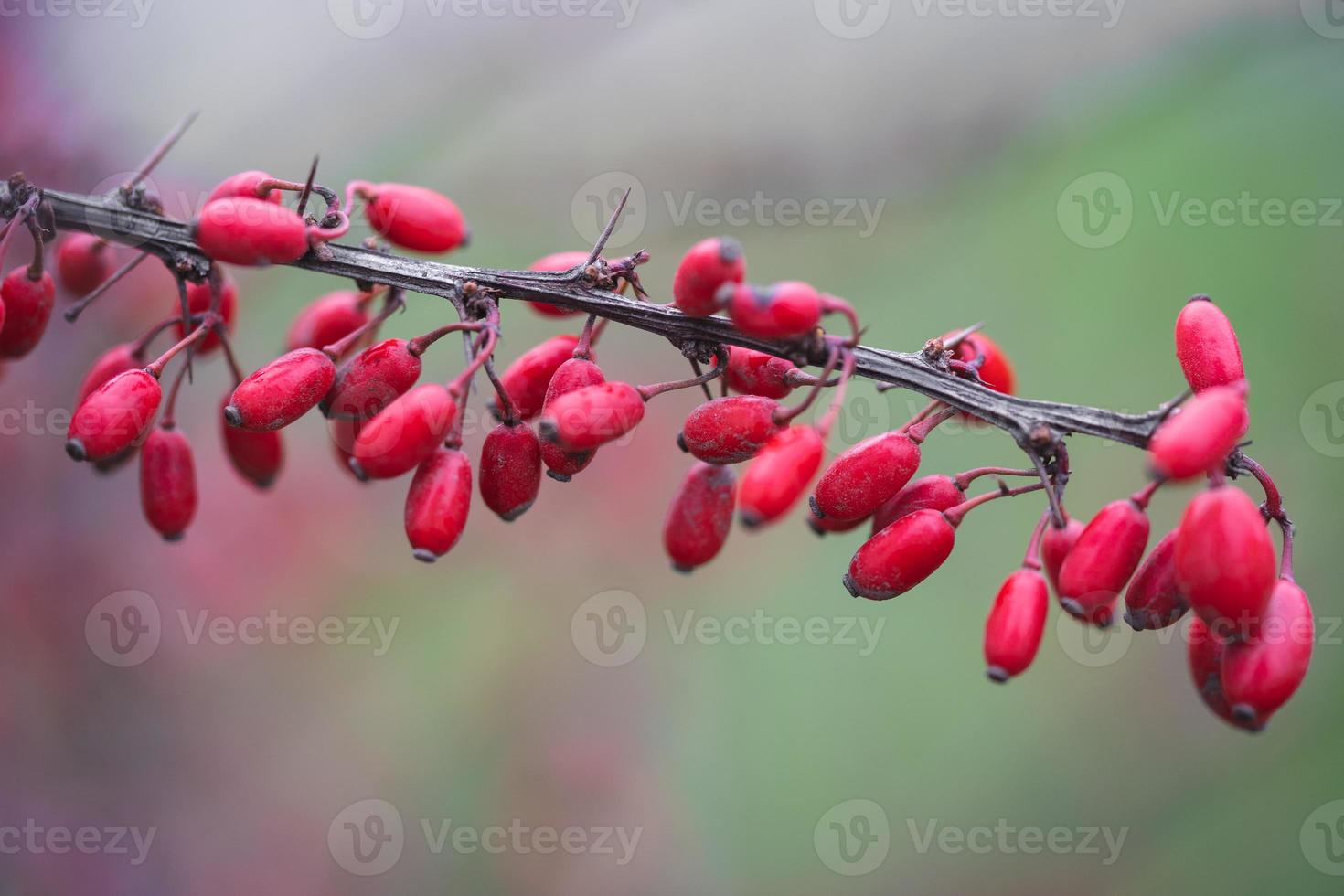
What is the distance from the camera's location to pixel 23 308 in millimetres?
1646

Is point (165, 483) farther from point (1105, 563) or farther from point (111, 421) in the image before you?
point (1105, 563)

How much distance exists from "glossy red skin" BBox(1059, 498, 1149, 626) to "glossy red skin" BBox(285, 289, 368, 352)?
138 cm

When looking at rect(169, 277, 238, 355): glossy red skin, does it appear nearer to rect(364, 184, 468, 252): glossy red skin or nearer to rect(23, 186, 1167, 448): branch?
rect(23, 186, 1167, 448): branch

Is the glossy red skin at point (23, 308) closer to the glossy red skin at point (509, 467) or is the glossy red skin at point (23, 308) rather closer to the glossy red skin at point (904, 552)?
the glossy red skin at point (509, 467)

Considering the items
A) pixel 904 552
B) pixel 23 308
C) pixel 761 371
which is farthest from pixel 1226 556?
pixel 23 308

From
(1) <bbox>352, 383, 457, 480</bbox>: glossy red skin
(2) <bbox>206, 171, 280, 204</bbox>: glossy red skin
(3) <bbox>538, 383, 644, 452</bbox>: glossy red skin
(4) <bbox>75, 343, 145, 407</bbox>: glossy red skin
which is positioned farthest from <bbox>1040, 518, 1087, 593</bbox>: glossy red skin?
(4) <bbox>75, 343, 145, 407</bbox>: glossy red skin

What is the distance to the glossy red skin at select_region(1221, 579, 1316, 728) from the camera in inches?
52.2

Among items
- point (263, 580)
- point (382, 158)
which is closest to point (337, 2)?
point (382, 158)

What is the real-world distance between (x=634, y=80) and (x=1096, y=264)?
248cm

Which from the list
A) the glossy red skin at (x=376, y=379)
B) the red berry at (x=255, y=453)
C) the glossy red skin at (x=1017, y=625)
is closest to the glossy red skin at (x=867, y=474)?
the glossy red skin at (x=1017, y=625)

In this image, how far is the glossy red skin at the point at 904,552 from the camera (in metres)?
1.52

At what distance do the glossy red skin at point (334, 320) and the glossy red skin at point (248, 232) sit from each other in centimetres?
49

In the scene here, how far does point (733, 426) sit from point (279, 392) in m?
0.71

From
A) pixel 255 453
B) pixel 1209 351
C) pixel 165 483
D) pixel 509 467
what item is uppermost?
pixel 1209 351
